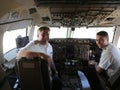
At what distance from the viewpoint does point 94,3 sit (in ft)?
13.2

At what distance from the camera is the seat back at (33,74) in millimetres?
3717

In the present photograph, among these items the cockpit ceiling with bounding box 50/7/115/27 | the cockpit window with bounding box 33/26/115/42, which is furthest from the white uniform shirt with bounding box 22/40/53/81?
the cockpit window with bounding box 33/26/115/42

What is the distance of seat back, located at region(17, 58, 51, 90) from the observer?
12.2 feet

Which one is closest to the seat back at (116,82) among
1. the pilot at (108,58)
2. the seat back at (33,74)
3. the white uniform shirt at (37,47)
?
the pilot at (108,58)

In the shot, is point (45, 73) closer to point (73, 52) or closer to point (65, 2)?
point (65, 2)

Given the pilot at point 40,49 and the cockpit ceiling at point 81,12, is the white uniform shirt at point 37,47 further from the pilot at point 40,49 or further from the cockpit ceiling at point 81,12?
the cockpit ceiling at point 81,12

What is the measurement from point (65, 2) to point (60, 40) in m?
2.25

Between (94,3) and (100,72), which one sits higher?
(94,3)

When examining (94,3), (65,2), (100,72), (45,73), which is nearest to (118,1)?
(94,3)

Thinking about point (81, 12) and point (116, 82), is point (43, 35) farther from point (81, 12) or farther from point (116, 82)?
point (116, 82)

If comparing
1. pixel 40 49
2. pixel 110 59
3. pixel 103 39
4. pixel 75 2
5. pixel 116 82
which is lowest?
pixel 116 82

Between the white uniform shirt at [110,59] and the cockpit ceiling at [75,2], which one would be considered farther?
the white uniform shirt at [110,59]

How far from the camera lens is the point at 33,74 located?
3818 mm

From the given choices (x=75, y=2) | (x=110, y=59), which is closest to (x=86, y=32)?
(x=110, y=59)
